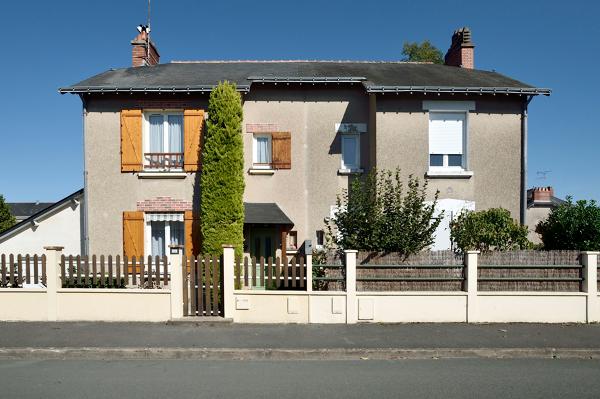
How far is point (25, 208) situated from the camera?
62.8m

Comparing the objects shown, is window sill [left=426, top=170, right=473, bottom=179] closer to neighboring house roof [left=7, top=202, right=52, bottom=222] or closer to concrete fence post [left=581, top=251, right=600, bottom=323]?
concrete fence post [left=581, top=251, right=600, bottom=323]

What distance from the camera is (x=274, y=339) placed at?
303 inches

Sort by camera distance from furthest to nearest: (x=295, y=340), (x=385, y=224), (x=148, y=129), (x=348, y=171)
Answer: (x=348, y=171), (x=148, y=129), (x=385, y=224), (x=295, y=340)

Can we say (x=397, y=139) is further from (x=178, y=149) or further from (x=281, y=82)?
(x=178, y=149)

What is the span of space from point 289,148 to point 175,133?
11.3 feet

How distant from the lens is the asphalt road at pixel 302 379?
5426mm

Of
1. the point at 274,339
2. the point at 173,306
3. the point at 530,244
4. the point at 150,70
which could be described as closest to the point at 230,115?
the point at 150,70

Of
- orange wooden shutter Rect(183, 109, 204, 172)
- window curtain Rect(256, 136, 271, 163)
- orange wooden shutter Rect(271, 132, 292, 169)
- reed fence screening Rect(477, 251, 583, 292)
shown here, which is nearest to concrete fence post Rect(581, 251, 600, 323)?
reed fence screening Rect(477, 251, 583, 292)

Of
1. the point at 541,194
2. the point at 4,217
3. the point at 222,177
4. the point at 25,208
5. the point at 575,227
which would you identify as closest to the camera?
the point at 575,227

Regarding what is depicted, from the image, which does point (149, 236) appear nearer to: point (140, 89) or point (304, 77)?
point (140, 89)

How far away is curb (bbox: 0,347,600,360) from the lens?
7051 mm

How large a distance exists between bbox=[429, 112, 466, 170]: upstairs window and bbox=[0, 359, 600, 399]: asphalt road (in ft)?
23.0

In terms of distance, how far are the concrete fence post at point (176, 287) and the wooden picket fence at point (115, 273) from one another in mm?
264

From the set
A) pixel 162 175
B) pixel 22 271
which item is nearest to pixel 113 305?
pixel 22 271
